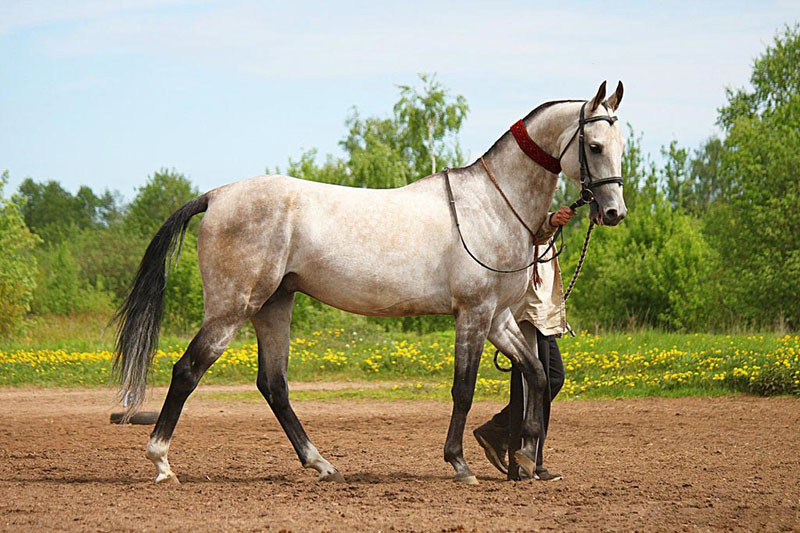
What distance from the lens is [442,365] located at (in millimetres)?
13953

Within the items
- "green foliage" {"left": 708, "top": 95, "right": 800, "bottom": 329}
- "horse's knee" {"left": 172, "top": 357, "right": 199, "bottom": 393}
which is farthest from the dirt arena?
"green foliage" {"left": 708, "top": 95, "right": 800, "bottom": 329}

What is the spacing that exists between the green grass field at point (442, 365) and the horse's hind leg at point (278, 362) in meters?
5.66

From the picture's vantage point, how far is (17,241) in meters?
26.4

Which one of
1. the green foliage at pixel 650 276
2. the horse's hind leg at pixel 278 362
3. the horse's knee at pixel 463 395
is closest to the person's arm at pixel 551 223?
the horse's knee at pixel 463 395

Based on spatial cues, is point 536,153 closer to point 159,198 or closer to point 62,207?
point 159,198

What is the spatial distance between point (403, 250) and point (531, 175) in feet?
3.37

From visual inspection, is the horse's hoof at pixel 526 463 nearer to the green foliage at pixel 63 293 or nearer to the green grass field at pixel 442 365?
the green grass field at pixel 442 365

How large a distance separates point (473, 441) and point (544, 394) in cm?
199

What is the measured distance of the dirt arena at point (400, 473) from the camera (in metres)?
4.68

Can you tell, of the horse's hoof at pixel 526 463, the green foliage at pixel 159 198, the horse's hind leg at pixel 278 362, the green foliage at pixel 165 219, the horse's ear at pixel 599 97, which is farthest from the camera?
the green foliage at pixel 159 198

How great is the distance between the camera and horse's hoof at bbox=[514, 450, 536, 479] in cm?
605

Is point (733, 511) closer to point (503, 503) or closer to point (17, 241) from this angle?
point (503, 503)

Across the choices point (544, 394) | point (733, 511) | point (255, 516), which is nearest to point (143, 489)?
point (255, 516)

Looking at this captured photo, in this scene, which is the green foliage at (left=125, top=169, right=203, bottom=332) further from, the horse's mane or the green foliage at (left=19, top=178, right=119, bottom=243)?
the horse's mane
